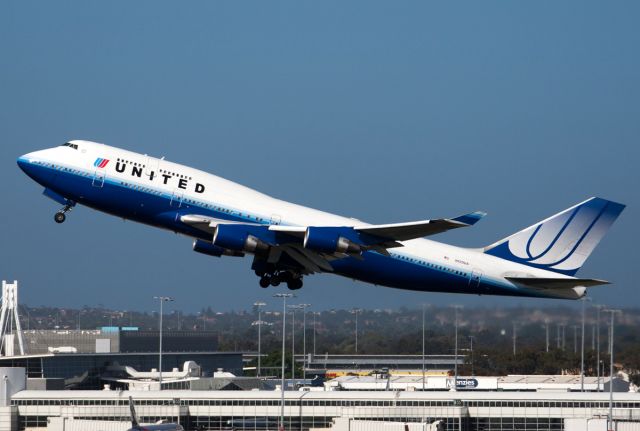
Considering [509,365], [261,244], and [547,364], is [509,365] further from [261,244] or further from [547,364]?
[261,244]

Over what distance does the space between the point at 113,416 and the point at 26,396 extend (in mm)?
7711

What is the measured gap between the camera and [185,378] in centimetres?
10762

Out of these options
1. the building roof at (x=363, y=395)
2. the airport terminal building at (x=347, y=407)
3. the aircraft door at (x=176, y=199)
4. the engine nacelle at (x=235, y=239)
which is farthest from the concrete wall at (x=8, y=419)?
the engine nacelle at (x=235, y=239)

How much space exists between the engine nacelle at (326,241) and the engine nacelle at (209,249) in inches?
207

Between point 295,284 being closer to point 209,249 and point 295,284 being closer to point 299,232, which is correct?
point 209,249

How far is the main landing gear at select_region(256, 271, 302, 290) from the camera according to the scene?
209ft

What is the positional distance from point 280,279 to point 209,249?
4057mm

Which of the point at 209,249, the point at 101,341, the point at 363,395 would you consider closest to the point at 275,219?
the point at 209,249

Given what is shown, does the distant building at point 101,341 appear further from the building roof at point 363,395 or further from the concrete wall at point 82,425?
the concrete wall at point 82,425

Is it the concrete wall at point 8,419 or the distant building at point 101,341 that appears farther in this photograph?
the distant building at point 101,341

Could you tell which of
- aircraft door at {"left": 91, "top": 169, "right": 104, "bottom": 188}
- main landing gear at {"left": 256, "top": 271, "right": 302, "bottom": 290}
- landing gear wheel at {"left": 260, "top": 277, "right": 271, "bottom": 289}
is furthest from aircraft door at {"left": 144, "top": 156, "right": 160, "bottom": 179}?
landing gear wheel at {"left": 260, "top": 277, "right": 271, "bottom": 289}

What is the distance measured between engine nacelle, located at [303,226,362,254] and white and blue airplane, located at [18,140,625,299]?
1.9 inches

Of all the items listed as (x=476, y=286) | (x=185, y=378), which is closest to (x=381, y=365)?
(x=185, y=378)

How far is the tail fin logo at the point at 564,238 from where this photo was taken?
217 feet
